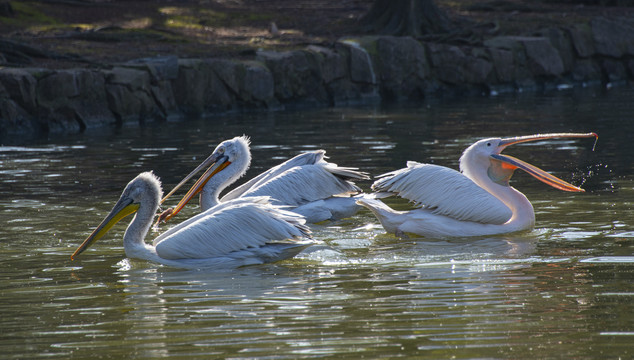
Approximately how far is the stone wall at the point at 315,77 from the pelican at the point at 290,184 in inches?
262

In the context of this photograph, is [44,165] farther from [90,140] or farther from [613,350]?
[613,350]

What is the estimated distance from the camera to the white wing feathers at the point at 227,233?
5.22 meters

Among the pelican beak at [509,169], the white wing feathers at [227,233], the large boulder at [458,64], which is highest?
the pelican beak at [509,169]

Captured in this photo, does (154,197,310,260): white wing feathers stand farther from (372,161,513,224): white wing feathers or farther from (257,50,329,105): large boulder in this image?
(257,50,329,105): large boulder

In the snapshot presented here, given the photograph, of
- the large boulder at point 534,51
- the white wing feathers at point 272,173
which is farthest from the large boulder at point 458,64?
the white wing feathers at point 272,173

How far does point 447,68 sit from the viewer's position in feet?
56.0

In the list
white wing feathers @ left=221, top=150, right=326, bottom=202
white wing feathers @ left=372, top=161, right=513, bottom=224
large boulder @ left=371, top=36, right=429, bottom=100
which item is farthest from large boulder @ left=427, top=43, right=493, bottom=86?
white wing feathers @ left=372, top=161, right=513, bottom=224

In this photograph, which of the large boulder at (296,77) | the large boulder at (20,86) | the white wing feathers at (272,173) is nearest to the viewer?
the white wing feathers at (272,173)

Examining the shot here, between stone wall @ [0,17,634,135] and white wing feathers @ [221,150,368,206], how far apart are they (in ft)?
22.3

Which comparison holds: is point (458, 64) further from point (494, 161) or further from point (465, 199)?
point (465, 199)

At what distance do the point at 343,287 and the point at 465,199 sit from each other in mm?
1685

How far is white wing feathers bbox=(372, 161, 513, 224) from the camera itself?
5977mm

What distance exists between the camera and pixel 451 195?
19.7 ft

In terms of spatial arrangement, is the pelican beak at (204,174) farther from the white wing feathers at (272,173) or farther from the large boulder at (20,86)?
the large boulder at (20,86)
